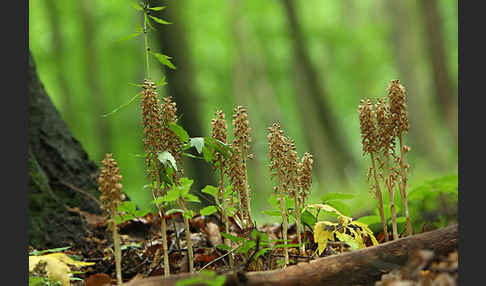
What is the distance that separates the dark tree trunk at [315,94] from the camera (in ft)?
38.8

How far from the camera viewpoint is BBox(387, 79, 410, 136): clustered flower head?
2.42 m

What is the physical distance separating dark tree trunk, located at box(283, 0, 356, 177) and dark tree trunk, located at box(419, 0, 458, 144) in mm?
2963

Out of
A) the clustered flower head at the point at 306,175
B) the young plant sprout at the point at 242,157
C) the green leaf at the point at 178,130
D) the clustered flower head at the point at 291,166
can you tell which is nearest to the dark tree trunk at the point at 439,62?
the clustered flower head at the point at 306,175

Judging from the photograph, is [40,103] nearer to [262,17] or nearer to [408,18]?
[408,18]

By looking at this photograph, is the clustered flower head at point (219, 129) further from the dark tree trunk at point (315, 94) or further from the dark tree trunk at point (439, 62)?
the dark tree trunk at point (439, 62)

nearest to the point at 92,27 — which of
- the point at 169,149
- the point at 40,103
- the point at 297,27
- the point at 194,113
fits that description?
the point at 297,27

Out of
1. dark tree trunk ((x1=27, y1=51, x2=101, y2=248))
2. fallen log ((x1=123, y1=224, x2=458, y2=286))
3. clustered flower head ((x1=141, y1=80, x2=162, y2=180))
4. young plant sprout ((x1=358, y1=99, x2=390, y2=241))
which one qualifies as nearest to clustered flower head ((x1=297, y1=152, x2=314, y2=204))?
young plant sprout ((x1=358, y1=99, x2=390, y2=241))

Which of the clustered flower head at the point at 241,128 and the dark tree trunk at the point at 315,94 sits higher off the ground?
the dark tree trunk at the point at 315,94

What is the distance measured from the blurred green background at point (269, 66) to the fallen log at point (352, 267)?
9112mm

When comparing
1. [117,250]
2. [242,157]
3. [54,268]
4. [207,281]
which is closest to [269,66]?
[242,157]

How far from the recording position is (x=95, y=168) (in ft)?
14.2

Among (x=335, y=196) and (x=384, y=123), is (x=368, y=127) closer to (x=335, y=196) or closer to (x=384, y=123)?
(x=384, y=123)

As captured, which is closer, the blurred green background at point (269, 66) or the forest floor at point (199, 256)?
the forest floor at point (199, 256)

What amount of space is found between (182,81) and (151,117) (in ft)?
14.8
